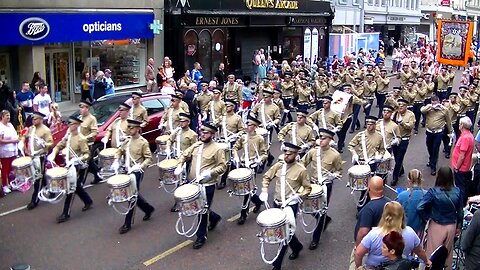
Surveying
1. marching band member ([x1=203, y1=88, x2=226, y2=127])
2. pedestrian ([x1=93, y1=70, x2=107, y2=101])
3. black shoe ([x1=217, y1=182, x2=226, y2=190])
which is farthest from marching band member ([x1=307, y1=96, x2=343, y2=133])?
pedestrian ([x1=93, y1=70, x2=107, y2=101])

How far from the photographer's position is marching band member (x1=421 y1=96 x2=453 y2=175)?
14.6 m

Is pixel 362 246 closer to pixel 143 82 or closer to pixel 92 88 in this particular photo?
pixel 92 88

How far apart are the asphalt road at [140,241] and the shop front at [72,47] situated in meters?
9.94

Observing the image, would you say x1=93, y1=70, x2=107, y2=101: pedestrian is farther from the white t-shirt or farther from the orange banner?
the orange banner

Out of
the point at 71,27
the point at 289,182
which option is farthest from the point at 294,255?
the point at 71,27

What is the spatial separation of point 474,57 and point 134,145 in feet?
120

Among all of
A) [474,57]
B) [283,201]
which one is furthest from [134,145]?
[474,57]

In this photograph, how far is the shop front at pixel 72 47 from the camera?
69.6 ft

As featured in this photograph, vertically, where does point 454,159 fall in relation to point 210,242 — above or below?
above

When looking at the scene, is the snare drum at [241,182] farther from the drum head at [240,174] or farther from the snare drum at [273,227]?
the snare drum at [273,227]

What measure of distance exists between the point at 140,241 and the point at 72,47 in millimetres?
15084

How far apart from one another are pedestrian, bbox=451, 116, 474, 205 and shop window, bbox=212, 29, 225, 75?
19.5 metres

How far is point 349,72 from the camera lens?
22.8 m

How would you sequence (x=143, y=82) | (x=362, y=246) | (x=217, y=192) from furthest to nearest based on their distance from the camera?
(x=143, y=82) < (x=217, y=192) < (x=362, y=246)
